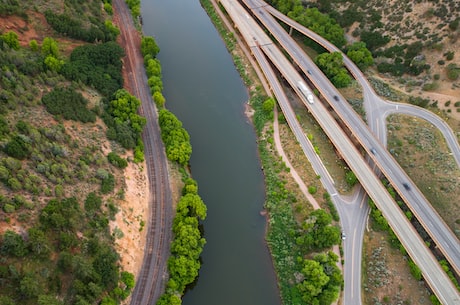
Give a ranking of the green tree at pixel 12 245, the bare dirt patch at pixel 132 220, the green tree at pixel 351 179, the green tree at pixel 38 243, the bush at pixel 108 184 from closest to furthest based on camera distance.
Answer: the green tree at pixel 12 245
the green tree at pixel 38 243
the bare dirt patch at pixel 132 220
the bush at pixel 108 184
the green tree at pixel 351 179

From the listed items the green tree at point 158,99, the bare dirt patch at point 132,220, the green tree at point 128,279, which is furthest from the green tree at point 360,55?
the green tree at point 128,279

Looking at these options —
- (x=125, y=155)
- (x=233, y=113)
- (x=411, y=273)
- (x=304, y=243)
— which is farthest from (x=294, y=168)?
(x=125, y=155)

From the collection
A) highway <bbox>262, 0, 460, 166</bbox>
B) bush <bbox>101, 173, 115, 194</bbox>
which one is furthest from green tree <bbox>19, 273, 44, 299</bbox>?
highway <bbox>262, 0, 460, 166</bbox>

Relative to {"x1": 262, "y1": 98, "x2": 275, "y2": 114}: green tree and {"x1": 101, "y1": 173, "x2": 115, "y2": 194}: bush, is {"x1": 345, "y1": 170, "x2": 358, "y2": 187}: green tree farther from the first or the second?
{"x1": 101, "y1": 173, "x2": 115, "y2": 194}: bush

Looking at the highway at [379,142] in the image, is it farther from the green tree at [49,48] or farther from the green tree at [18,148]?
the green tree at [18,148]

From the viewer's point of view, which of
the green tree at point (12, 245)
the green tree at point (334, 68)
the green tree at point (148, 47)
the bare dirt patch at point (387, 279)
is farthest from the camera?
the green tree at point (148, 47)

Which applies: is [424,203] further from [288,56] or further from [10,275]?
Answer: [10,275]
